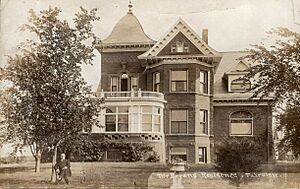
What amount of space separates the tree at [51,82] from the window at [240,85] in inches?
24.9

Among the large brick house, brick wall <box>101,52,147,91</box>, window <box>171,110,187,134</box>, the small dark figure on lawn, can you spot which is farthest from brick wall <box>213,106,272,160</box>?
the small dark figure on lawn

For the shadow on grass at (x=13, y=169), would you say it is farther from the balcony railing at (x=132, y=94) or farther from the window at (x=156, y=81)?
the window at (x=156, y=81)

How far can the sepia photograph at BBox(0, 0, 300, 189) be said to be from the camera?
2.55 metres

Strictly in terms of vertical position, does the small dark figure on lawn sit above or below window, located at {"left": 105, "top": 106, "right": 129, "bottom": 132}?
below

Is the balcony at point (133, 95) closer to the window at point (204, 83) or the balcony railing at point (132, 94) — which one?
the balcony railing at point (132, 94)

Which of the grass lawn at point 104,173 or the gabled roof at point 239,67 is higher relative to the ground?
the gabled roof at point 239,67

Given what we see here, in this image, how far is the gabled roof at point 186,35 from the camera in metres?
2.57

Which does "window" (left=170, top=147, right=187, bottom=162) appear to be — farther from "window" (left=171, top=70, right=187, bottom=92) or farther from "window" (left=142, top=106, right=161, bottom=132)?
"window" (left=171, top=70, right=187, bottom=92)

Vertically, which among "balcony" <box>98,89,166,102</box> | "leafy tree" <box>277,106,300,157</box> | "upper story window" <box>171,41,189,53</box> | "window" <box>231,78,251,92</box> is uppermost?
"upper story window" <box>171,41,189,53</box>

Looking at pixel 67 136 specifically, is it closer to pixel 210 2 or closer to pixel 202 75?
pixel 202 75

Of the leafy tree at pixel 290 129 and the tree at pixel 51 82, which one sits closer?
the leafy tree at pixel 290 129

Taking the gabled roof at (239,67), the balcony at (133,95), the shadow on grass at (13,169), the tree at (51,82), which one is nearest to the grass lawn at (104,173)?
the shadow on grass at (13,169)

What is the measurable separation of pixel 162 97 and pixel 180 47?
24 centimetres

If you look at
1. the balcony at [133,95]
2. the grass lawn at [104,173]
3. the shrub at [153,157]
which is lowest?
the grass lawn at [104,173]
